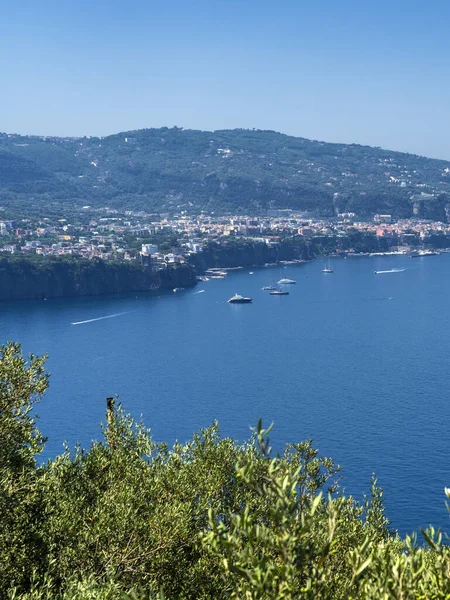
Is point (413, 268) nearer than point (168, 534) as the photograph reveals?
No

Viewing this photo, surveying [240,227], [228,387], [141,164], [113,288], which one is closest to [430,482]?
[228,387]

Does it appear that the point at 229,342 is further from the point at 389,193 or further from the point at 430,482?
the point at 389,193

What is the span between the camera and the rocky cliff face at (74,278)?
218 ft

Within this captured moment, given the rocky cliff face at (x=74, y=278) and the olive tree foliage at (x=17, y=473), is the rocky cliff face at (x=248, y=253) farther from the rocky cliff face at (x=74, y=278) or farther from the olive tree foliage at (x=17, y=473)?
the olive tree foliage at (x=17, y=473)

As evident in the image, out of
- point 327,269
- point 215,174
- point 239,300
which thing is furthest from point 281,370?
point 215,174

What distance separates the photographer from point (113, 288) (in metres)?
70.8

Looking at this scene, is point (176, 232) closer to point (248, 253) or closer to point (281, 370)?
point (248, 253)

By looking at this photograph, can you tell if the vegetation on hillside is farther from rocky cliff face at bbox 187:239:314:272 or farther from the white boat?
rocky cliff face at bbox 187:239:314:272

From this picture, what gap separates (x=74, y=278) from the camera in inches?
2712

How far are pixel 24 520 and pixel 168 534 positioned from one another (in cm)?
124

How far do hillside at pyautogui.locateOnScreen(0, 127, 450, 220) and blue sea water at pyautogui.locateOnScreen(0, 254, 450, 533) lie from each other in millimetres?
70308

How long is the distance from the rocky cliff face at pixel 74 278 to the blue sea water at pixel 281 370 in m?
3.28

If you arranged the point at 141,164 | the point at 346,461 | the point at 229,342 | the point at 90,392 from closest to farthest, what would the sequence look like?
the point at 346,461 < the point at 90,392 < the point at 229,342 < the point at 141,164

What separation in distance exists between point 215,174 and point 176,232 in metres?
49.9
